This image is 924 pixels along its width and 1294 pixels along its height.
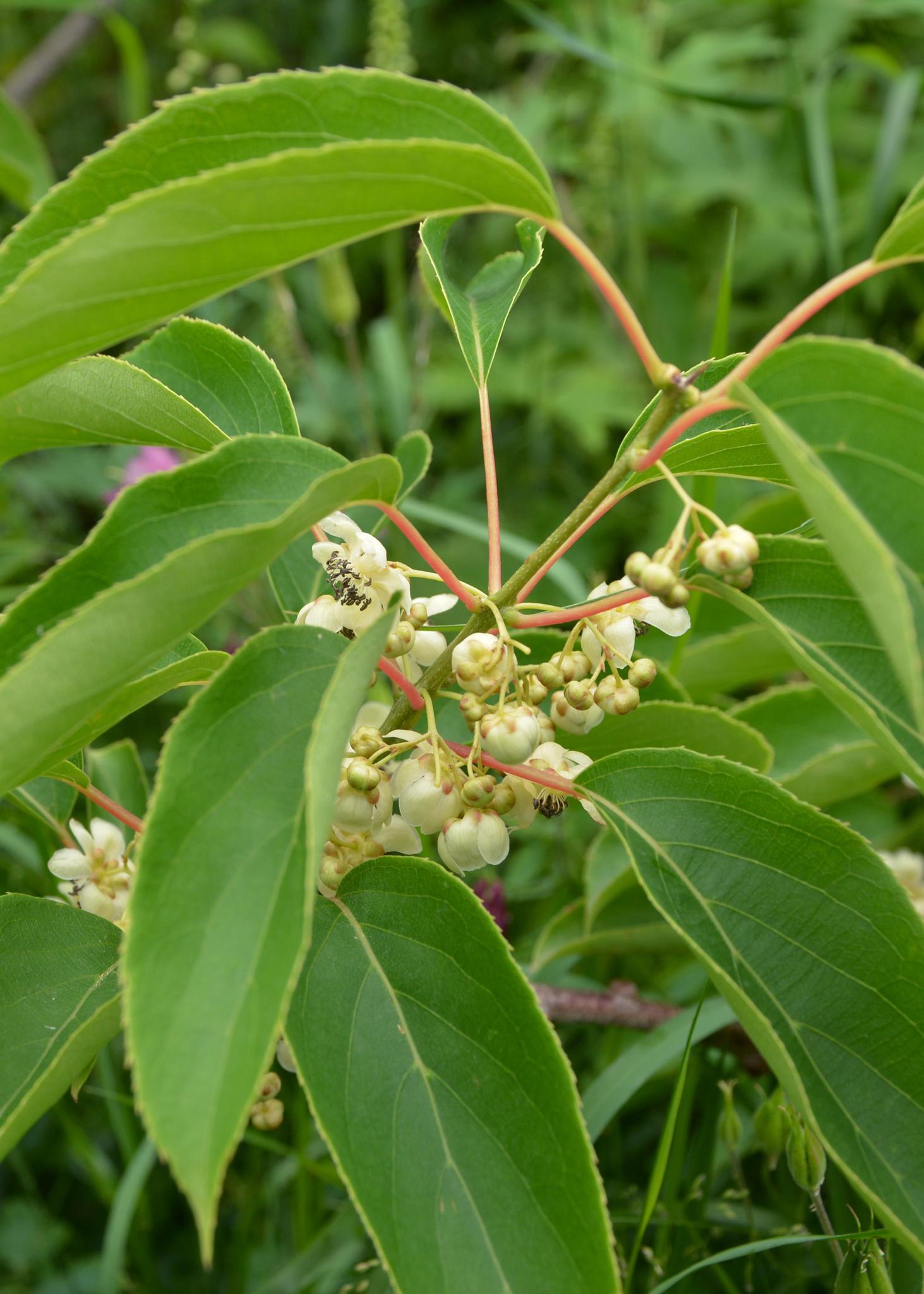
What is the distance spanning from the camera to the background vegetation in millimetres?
1212

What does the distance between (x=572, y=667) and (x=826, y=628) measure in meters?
0.18

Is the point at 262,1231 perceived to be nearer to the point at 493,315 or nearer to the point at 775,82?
the point at 493,315

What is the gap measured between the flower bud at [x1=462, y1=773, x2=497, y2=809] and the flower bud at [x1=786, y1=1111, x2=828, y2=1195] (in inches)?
A: 13.4

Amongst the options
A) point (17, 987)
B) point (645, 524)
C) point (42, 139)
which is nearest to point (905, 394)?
point (17, 987)

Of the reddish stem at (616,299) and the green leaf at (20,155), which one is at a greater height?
the green leaf at (20,155)

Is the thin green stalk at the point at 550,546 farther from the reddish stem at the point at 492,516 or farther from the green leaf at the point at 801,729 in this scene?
the green leaf at the point at 801,729

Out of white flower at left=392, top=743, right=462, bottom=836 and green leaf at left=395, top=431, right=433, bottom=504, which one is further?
green leaf at left=395, top=431, right=433, bottom=504

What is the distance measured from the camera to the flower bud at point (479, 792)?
2.39 feet

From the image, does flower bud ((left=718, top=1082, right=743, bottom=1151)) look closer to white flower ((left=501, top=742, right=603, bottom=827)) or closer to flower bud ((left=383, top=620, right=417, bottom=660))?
white flower ((left=501, top=742, right=603, bottom=827))

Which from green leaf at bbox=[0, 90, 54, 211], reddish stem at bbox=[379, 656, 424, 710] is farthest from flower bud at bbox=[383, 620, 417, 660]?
green leaf at bbox=[0, 90, 54, 211]

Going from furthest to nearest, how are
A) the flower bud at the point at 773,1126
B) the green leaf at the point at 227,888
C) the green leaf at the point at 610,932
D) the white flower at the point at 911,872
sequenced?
the white flower at the point at 911,872 → the green leaf at the point at 610,932 → the flower bud at the point at 773,1126 → the green leaf at the point at 227,888

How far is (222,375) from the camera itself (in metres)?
0.88

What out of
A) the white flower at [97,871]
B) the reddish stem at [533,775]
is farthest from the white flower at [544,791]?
the white flower at [97,871]

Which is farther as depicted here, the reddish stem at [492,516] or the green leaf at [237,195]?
the reddish stem at [492,516]
